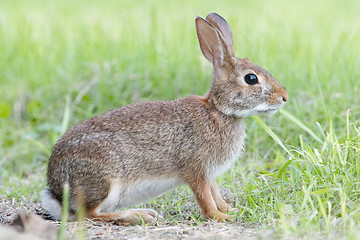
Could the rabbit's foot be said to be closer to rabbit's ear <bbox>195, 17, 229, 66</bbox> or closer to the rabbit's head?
the rabbit's head

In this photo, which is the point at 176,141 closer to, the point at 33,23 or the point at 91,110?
the point at 91,110

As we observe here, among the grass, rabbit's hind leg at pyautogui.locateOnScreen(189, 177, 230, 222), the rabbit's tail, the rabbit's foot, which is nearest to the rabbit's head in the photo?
the grass

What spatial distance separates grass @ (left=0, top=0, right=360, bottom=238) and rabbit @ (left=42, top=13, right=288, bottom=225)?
33 cm

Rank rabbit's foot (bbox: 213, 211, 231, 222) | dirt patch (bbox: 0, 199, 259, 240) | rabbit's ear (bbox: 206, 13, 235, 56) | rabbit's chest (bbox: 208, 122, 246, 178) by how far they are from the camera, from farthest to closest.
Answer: rabbit's ear (bbox: 206, 13, 235, 56), rabbit's chest (bbox: 208, 122, 246, 178), rabbit's foot (bbox: 213, 211, 231, 222), dirt patch (bbox: 0, 199, 259, 240)

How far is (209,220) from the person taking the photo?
4.37 m

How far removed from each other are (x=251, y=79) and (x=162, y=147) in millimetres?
908

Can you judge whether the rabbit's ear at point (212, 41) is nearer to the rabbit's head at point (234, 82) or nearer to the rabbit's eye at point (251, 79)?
the rabbit's head at point (234, 82)

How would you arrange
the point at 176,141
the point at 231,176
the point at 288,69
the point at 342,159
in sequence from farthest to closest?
the point at 288,69 < the point at 231,176 < the point at 176,141 < the point at 342,159

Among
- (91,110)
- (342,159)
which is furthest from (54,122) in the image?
(342,159)

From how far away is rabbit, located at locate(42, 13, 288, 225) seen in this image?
14.6 ft

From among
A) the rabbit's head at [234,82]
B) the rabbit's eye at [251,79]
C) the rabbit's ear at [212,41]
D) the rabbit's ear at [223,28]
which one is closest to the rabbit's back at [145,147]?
the rabbit's head at [234,82]

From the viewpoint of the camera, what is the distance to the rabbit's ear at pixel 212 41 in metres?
4.74

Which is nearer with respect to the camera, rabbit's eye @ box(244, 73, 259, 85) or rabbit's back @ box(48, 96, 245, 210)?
rabbit's back @ box(48, 96, 245, 210)

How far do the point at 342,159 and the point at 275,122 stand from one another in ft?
5.80
